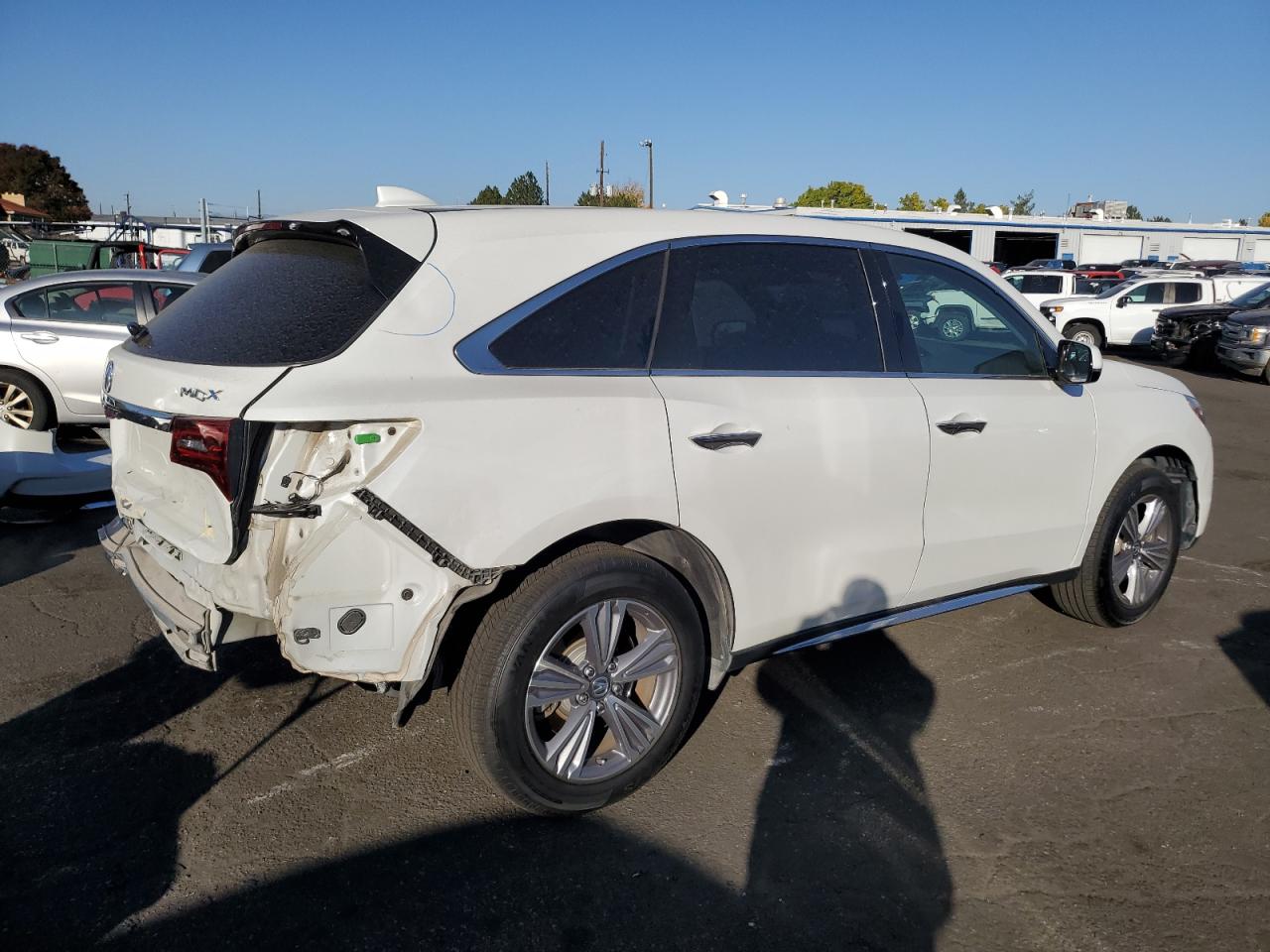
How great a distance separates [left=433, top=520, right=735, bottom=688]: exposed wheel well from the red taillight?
0.73m

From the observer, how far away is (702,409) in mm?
3092

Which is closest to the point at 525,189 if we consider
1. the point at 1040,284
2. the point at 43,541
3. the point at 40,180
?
the point at 40,180

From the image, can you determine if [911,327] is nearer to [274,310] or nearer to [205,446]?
[274,310]

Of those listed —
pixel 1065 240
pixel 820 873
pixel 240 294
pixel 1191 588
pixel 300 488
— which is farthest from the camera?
pixel 1065 240

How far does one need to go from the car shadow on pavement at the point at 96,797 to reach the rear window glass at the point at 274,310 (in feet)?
4.66

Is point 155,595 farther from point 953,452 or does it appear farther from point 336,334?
point 953,452

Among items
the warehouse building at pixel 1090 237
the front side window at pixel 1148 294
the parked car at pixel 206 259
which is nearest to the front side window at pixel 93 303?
the parked car at pixel 206 259

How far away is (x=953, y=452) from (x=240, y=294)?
2.60 metres

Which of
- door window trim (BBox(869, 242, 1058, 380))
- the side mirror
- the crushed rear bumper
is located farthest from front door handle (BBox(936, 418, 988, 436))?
the crushed rear bumper

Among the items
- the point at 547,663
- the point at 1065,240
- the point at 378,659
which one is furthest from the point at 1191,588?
the point at 1065,240

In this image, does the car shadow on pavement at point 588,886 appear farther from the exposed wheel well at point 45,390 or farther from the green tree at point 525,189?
the green tree at point 525,189

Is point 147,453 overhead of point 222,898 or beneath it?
overhead

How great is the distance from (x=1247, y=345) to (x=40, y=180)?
62327 millimetres

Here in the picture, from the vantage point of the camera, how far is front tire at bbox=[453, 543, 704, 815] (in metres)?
2.82
